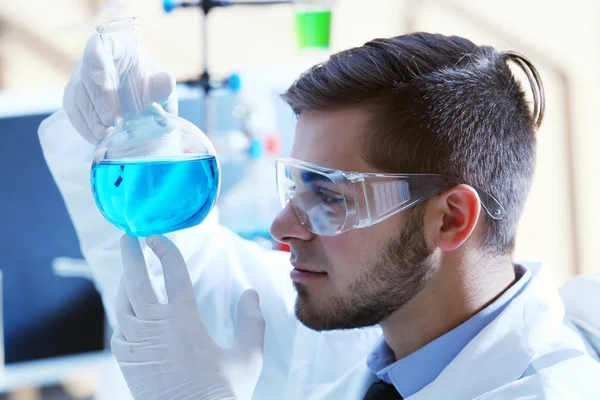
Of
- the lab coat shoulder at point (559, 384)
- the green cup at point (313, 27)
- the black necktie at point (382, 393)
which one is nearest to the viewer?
the lab coat shoulder at point (559, 384)

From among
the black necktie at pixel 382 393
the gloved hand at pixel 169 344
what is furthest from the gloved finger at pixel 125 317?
the black necktie at pixel 382 393

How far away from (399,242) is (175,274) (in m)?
0.47

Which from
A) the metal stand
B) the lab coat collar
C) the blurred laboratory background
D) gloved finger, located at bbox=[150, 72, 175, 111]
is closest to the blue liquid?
gloved finger, located at bbox=[150, 72, 175, 111]

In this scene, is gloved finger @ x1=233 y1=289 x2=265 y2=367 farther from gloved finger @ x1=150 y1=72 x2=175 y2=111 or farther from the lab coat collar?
gloved finger @ x1=150 y1=72 x2=175 y2=111

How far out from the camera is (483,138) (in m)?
1.36

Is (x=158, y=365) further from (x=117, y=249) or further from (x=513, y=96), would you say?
(x=513, y=96)

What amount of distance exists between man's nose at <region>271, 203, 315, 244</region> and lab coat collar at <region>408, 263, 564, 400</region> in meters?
0.40

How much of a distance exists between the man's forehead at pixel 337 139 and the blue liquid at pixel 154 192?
33 cm

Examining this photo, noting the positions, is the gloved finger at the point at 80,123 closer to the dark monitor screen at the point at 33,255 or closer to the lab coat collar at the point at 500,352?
the lab coat collar at the point at 500,352

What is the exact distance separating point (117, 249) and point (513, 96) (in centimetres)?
98

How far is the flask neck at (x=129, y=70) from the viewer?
3.94 feet

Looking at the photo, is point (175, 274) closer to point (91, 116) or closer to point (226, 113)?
point (91, 116)

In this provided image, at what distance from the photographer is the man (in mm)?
1240

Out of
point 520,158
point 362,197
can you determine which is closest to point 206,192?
point 362,197
